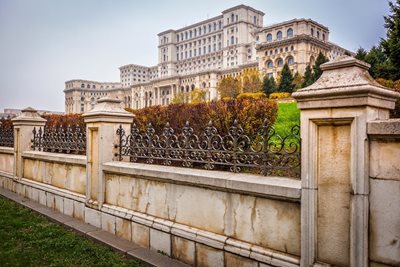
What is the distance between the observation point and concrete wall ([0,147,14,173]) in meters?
9.52

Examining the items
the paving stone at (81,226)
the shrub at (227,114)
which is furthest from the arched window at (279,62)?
the paving stone at (81,226)

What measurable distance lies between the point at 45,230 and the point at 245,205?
421cm

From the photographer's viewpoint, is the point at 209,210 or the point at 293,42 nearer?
the point at 209,210

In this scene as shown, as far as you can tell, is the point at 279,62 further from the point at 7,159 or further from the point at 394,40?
the point at 7,159

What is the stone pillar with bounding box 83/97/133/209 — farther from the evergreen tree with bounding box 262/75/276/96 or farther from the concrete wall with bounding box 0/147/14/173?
the evergreen tree with bounding box 262/75/276/96

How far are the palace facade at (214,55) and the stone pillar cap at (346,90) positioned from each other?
2010 inches

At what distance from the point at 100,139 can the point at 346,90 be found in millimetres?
4391

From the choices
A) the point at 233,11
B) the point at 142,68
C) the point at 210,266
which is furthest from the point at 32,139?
the point at 142,68

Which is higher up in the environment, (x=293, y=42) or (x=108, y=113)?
(x=293, y=42)

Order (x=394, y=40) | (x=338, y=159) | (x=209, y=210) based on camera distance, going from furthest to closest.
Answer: (x=394, y=40)
(x=209, y=210)
(x=338, y=159)

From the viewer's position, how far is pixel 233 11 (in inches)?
4168

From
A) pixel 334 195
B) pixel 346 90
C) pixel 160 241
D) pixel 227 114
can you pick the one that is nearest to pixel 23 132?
pixel 227 114

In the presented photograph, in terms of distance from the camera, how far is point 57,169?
23.7 feet

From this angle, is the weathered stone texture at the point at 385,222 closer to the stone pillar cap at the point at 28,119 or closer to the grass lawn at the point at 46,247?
the grass lawn at the point at 46,247
